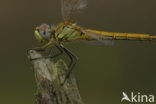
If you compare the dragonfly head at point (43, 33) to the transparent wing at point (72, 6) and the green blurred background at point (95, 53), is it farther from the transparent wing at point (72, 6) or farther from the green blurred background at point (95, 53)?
the green blurred background at point (95, 53)

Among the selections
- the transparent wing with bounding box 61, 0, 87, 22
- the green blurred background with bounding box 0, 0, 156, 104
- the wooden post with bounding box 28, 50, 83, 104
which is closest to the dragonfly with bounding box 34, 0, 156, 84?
the transparent wing with bounding box 61, 0, 87, 22

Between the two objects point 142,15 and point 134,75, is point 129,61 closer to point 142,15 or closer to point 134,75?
point 134,75

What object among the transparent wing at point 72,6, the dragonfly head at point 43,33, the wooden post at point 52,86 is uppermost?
the transparent wing at point 72,6

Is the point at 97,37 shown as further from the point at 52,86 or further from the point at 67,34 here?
the point at 52,86

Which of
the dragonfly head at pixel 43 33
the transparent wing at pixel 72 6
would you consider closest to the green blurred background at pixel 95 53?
the transparent wing at pixel 72 6

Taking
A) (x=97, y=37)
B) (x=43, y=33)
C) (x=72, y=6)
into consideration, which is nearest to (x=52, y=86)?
(x=43, y=33)

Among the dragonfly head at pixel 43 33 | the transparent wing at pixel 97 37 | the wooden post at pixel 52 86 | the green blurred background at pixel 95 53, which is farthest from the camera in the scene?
the green blurred background at pixel 95 53

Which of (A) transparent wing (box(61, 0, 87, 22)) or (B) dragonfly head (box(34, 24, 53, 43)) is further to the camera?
(A) transparent wing (box(61, 0, 87, 22))

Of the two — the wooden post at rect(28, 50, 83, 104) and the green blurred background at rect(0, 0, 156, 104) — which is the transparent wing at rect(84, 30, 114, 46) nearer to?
the wooden post at rect(28, 50, 83, 104)
